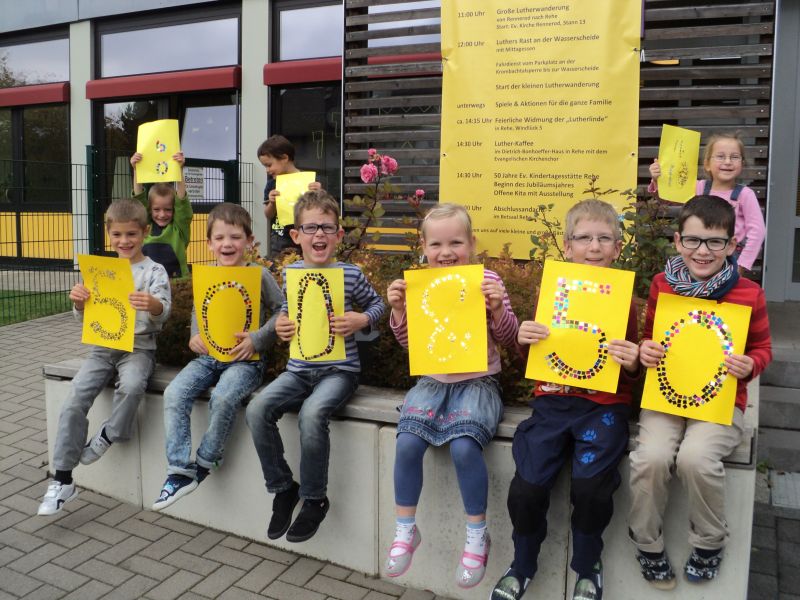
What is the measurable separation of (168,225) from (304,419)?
2.48 m

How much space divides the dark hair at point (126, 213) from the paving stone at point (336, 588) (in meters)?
1.99

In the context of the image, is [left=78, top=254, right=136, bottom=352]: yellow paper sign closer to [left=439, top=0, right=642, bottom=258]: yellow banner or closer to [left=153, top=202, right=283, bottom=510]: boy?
[left=153, top=202, right=283, bottom=510]: boy

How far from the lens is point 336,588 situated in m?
2.87

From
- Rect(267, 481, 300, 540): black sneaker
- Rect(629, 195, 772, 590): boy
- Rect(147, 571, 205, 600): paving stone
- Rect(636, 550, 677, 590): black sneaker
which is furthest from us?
Rect(267, 481, 300, 540): black sneaker

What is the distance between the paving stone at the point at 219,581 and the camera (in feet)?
9.30

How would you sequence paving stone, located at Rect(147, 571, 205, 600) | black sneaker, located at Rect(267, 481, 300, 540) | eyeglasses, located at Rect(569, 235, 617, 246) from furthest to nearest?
1. black sneaker, located at Rect(267, 481, 300, 540)
2. paving stone, located at Rect(147, 571, 205, 600)
3. eyeglasses, located at Rect(569, 235, 617, 246)

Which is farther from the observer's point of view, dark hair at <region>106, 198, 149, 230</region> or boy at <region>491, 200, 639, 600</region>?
dark hair at <region>106, 198, 149, 230</region>

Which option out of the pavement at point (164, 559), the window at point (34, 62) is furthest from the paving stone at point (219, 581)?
the window at point (34, 62)

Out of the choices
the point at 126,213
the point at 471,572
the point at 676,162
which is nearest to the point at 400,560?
the point at 471,572

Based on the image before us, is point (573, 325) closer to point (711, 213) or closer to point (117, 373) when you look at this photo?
point (711, 213)

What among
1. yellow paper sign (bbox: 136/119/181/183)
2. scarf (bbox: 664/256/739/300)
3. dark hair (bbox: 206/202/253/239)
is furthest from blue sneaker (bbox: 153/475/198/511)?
scarf (bbox: 664/256/739/300)

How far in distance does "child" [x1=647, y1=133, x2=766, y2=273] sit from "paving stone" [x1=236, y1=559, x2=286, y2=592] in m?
2.90

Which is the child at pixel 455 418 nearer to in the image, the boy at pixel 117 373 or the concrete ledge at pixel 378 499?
the concrete ledge at pixel 378 499

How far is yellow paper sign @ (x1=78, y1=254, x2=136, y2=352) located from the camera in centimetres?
340
